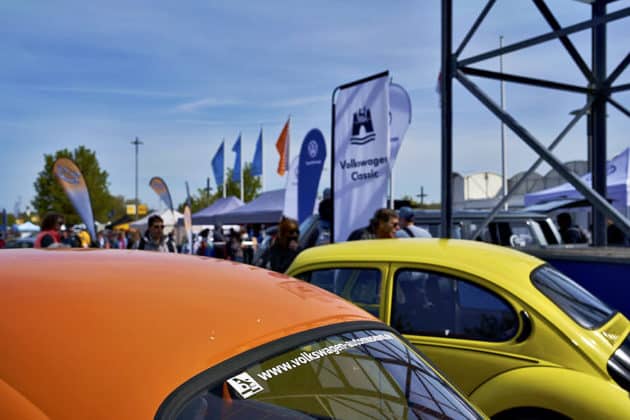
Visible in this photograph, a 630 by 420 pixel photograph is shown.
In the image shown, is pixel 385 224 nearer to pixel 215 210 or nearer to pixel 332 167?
pixel 332 167

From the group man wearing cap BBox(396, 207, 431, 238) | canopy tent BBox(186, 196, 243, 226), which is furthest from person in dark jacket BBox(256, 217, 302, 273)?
canopy tent BBox(186, 196, 243, 226)

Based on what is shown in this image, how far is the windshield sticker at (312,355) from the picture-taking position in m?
1.35

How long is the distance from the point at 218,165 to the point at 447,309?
86.4 ft

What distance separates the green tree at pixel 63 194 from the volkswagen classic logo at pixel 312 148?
44.7 metres

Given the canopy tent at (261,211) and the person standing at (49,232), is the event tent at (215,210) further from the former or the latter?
the person standing at (49,232)

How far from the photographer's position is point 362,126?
25.2 feet

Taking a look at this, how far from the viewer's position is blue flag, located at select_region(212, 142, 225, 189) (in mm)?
28547

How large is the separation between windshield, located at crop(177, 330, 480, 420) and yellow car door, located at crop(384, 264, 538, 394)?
1.31 m

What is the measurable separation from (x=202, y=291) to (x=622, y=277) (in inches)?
155

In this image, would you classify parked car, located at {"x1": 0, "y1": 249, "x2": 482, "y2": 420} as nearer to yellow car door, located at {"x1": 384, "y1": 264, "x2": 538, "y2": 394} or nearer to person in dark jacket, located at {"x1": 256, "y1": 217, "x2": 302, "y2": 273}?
yellow car door, located at {"x1": 384, "y1": 264, "x2": 538, "y2": 394}

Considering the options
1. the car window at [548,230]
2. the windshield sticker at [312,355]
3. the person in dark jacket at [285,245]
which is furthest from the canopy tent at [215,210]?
the windshield sticker at [312,355]

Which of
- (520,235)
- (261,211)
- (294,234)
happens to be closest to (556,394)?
(294,234)

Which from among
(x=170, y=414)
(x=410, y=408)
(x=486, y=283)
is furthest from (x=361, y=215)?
(x=170, y=414)

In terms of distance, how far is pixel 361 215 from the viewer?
754 centimetres
